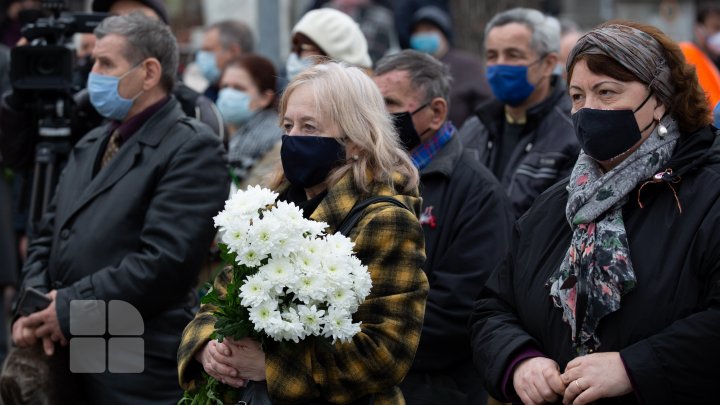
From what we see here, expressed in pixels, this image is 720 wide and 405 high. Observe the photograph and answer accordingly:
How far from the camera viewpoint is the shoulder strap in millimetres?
3535

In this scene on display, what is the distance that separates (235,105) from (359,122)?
12.1 feet

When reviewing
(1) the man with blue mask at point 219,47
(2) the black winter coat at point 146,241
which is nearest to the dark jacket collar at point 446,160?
(2) the black winter coat at point 146,241

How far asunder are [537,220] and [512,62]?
7.23 feet

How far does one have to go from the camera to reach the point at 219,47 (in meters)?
8.58

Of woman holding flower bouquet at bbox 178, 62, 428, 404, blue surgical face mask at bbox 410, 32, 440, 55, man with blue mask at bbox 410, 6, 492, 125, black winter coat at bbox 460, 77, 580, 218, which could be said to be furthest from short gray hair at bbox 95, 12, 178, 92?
blue surgical face mask at bbox 410, 32, 440, 55

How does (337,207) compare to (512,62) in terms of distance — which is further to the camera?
(512,62)

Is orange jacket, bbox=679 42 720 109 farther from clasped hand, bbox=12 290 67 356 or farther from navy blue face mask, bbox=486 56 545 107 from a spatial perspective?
clasped hand, bbox=12 290 67 356

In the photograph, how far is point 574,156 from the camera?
5.21 metres

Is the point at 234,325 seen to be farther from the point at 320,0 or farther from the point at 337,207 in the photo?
the point at 320,0

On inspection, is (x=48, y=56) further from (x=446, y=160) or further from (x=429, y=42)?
(x=429, y=42)

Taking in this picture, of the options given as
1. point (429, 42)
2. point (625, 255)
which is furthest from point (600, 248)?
point (429, 42)

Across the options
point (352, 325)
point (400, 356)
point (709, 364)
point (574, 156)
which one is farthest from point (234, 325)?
point (574, 156)

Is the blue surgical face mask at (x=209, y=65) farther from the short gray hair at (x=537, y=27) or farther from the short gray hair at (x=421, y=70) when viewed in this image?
the short gray hair at (x=421, y=70)

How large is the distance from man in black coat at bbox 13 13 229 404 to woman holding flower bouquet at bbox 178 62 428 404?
3.07ft
